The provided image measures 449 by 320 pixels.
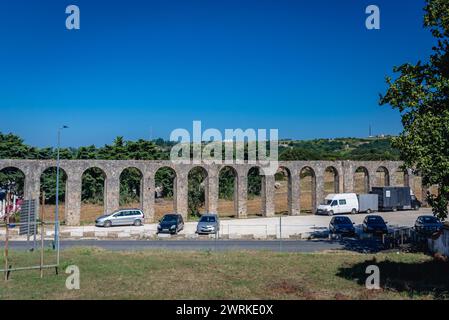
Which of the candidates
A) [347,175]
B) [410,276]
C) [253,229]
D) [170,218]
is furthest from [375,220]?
[347,175]

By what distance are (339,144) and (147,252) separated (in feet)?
468

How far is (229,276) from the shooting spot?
16.8m

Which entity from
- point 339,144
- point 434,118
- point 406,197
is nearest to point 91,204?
point 406,197

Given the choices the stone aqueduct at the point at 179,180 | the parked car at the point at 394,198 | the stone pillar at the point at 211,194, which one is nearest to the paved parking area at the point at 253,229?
the parked car at the point at 394,198

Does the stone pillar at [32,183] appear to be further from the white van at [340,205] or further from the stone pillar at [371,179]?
the stone pillar at [371,179]

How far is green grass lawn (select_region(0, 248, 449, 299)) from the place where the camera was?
1404cm

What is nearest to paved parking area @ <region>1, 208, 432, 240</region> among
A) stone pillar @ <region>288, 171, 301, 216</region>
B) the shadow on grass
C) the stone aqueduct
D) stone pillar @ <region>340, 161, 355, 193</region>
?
stone pillar @ <region>288, 171, 301, 216</region>

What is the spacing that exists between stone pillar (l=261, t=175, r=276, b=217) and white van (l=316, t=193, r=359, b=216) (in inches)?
194

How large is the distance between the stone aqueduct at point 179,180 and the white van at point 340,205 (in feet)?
8.83

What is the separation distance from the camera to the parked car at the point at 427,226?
28453mm

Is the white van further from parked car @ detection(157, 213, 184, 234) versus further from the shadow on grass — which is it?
the shadow on grass

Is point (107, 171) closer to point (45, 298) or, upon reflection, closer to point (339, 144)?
point (45, 298)

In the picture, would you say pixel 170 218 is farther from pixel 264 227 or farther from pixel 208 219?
pixel 264 227
